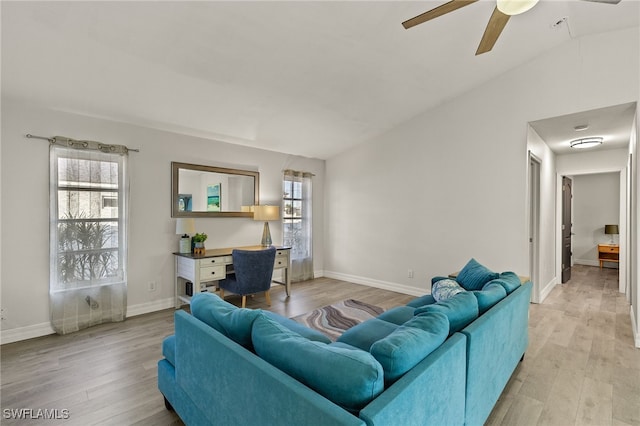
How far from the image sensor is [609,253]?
6723 millimetres

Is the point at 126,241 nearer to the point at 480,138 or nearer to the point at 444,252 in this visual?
the point at 444,252

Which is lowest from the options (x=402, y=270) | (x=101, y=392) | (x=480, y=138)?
(x=101, y=392)

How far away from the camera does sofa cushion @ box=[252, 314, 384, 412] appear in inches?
39.1

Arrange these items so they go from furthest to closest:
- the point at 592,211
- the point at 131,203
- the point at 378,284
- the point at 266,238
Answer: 1. the point at 592,211
2. the point at 378,284
3. the point at 266,238
4. the point at 131,203

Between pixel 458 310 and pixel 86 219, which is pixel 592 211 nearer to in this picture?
pixel 458 310

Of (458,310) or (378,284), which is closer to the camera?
(458,310)

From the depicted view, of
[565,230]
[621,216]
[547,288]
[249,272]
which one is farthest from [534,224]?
[249,272]

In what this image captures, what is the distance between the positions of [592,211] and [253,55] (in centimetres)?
851

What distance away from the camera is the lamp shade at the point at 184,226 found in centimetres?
388

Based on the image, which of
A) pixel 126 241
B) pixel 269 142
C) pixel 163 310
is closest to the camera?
pixel 126 241

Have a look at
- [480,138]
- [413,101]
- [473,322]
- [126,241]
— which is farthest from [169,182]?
[480,138]

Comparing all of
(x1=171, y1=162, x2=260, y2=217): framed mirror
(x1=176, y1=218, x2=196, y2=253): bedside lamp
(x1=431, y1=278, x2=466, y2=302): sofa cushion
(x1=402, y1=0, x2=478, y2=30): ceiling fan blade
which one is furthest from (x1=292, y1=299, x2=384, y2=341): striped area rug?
(x1=402, y1=0, x2=478, y2=30): ceiling fan blade

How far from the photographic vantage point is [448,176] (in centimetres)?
437

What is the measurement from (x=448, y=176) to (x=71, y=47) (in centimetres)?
438
